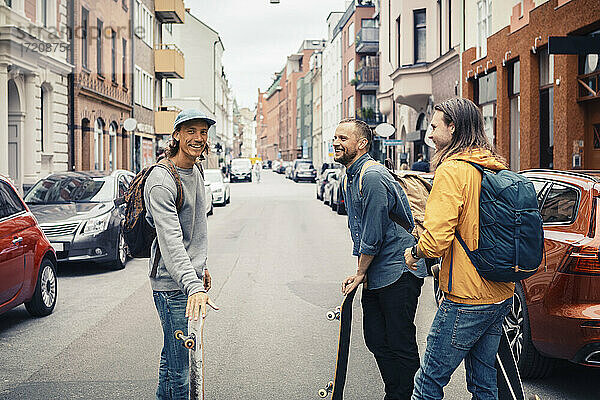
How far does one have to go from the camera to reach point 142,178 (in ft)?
11.9

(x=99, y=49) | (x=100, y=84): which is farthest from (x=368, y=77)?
(x=100, y=84)

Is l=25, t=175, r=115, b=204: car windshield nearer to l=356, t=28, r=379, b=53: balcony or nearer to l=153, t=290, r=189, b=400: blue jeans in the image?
l=153, t=290, r=189, b=400: blue jeans

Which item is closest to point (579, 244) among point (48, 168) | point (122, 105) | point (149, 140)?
point (48, 168)

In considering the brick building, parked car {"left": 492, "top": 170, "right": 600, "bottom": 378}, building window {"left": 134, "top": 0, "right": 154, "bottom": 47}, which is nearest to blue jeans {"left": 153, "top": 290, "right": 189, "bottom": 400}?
parked car {"left": 492, "top": 170, "right": 600, "bottom": 378}

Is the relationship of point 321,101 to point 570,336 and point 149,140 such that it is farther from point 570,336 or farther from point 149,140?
point 570,336

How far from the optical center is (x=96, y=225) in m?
10.5

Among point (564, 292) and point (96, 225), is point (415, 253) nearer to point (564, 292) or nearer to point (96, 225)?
point (564, 292)

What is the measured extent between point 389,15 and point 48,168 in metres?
18.3

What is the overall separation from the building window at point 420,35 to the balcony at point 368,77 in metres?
22.5

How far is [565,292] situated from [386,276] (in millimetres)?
1342

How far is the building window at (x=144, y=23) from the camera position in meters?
36.4

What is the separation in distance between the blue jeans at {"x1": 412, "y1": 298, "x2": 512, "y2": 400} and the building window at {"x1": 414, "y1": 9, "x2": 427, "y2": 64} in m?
27.3

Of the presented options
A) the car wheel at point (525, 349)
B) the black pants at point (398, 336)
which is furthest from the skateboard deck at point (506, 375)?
the car wheel at point (525, 349)

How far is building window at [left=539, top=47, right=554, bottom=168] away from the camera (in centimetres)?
1576
